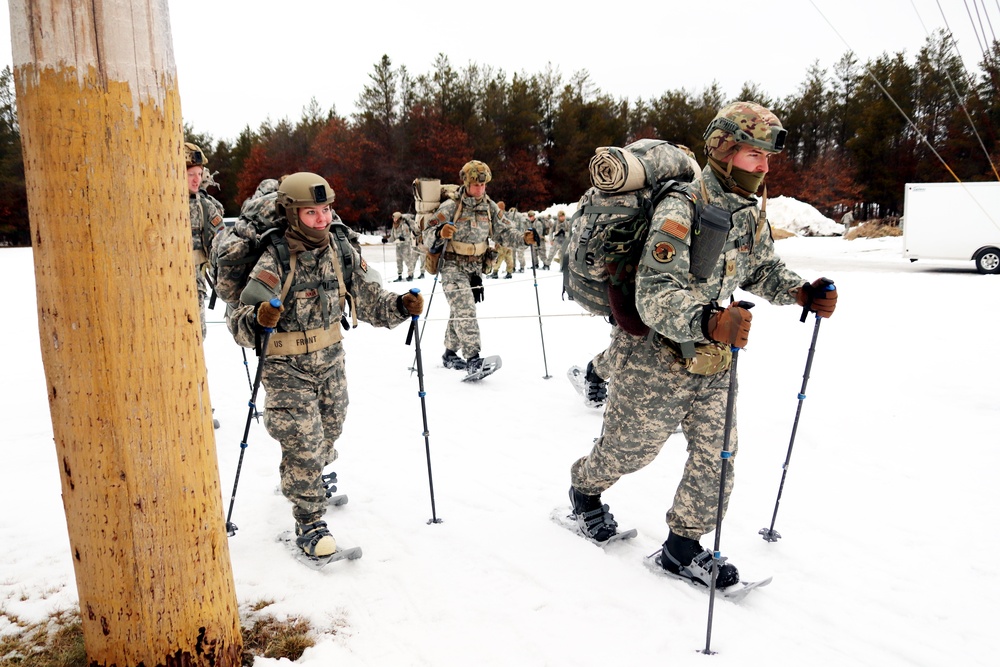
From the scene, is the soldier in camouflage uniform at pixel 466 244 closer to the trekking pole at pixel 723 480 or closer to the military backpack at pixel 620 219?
the military backpack at pixel 620 219

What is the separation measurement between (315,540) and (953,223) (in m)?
19.4

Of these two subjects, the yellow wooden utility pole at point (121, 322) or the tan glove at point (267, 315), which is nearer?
the yellow wooden utility pole at point (121, 322)

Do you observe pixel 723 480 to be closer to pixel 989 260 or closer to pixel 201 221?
pixel 201 221

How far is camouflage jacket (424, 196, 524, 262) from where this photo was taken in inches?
346

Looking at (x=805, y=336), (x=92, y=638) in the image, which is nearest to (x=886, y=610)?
(x=92, y=638)

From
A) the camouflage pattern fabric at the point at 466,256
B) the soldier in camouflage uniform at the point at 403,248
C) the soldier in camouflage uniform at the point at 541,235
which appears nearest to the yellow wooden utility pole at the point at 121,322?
the camouflage pattern fabric at the point at 466,256

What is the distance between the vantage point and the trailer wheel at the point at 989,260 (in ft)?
56.4

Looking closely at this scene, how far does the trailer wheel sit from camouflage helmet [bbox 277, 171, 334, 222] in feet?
61.7

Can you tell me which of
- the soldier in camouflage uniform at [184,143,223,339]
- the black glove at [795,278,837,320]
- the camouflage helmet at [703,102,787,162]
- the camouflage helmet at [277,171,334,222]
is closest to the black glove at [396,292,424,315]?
the camouflage helmet at [277,171,334,222]

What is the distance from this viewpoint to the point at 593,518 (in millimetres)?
4293

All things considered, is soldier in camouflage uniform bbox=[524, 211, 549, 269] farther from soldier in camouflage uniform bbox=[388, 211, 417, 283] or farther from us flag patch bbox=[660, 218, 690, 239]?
us flag patch bbox=[660, 218, 690, 239]

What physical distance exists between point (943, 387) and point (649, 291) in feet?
19.6

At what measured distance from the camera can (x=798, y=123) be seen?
143ft

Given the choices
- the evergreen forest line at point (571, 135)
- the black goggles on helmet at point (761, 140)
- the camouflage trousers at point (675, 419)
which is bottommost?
the camouflage trousers at point (675, 419)
